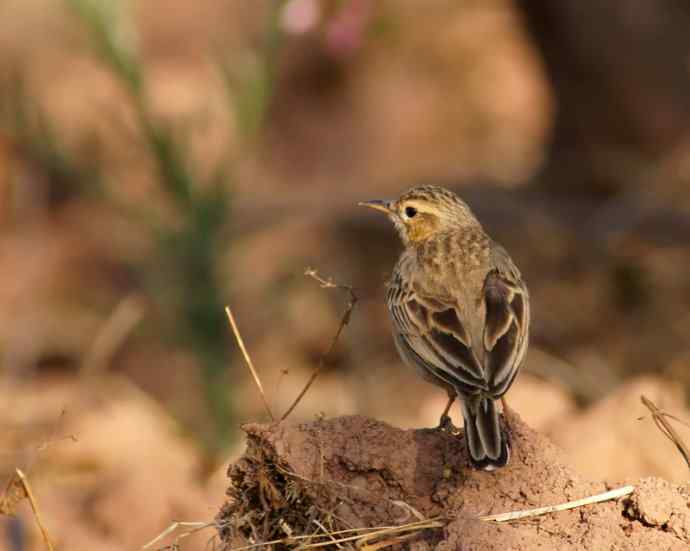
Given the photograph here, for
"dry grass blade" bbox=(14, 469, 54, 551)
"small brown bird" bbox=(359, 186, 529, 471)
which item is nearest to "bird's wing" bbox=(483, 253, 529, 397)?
"small brown bird" bbox=(359, 186, 529, 471)

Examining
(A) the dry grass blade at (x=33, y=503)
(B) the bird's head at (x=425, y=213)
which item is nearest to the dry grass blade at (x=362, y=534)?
(A) the dry grass blade at (x=33, y=503)

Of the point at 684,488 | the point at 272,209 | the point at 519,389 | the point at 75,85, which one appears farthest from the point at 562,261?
the point at 684,488

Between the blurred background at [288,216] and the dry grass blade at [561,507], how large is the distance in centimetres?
111

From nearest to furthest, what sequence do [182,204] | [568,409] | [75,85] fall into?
[568,409] → [182,204] → [75,85]

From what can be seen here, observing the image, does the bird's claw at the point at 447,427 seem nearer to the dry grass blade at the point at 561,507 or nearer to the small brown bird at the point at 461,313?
the small brown bird at the point at 461,313

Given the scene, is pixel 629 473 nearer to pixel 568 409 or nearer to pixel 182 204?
pixel 568 409

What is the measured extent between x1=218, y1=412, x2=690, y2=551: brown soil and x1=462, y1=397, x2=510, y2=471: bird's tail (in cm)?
14

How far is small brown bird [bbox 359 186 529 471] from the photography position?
3902 millimetres

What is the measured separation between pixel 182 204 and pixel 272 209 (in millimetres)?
3972

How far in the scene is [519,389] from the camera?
679 centimetres

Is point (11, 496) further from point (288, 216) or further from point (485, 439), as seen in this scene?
point (288, 216)

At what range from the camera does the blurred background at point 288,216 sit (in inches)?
283

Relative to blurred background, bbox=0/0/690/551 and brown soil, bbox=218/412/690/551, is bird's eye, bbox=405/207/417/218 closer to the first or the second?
blurred background, bbox=0/0/690/551

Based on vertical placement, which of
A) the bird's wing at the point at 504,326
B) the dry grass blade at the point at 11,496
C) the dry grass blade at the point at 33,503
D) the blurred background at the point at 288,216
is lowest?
the blurred background at the point at 288,216
